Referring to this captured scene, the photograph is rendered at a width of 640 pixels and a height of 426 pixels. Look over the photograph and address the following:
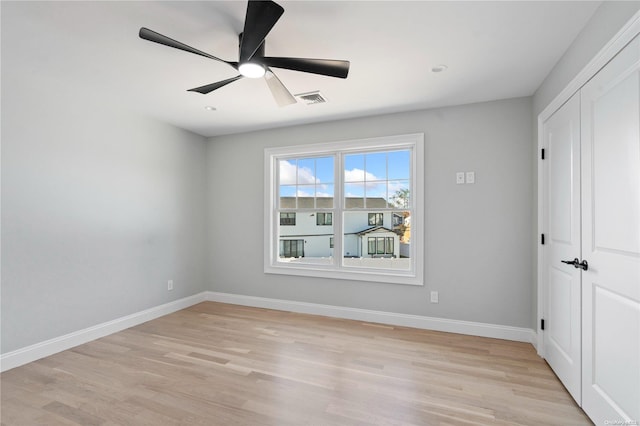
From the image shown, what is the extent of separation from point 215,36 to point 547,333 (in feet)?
11.9

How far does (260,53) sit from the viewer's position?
2.02 meters

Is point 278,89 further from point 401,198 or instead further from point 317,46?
point 401,198

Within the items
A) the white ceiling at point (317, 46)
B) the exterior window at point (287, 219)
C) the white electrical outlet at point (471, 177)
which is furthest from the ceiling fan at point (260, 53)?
the exterior window at point (287, 219)

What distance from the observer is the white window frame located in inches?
140

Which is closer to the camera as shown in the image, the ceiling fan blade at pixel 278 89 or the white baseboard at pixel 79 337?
the ceiling fan blade at pixel 278 89

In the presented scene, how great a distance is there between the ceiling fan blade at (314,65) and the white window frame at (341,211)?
1.86 meters

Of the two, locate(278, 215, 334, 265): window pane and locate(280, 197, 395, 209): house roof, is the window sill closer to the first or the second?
locate(278, 215, 334, 265): window pane

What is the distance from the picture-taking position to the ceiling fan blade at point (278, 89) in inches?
89.7

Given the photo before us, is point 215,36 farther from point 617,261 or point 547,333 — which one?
point 547,333

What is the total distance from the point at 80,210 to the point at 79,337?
127cm

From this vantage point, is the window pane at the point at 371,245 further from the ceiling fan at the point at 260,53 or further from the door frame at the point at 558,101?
the ceiling fan at the point at 260,53

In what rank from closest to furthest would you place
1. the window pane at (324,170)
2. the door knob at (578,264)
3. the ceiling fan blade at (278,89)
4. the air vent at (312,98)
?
the door knob at (578,264), the ceiling fan blade at (278,89), the air vent at (312,98), the window pane at (324,170)

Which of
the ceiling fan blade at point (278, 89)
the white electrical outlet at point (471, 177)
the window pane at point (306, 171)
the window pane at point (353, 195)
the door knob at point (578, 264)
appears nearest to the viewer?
the door knob at point (578, 264)

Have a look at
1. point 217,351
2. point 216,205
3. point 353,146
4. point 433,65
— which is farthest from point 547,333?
point 216,205
